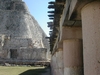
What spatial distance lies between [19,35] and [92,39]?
6443 cm

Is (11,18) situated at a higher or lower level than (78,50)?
higher

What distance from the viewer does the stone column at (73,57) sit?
6.32 m

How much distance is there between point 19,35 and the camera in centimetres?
6712

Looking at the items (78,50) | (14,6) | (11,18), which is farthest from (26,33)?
(78,50)

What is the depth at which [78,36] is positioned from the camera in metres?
6.34

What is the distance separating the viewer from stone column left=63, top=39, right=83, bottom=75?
6.32m

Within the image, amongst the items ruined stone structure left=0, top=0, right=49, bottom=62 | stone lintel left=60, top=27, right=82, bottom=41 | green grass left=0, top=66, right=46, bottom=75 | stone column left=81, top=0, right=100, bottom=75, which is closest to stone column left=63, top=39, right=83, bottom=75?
stone lintel left=60, top=27, right=82, bottom=41

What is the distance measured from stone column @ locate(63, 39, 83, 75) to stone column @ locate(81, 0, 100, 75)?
262 cm

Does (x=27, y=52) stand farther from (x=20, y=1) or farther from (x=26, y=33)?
(x=20, y=1)

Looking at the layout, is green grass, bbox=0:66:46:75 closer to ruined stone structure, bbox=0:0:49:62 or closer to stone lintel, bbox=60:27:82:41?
stone lintel, bbox=60:27:82:41

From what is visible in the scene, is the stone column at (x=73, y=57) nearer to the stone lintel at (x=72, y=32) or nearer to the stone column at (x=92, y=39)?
the stone lintel at (x=72, y=32)

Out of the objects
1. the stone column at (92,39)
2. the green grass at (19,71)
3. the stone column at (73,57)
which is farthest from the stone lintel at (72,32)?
the green grass at (19,71)

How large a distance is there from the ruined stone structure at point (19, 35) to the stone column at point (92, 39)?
41187 millimetres

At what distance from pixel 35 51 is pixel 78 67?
40521 mm
